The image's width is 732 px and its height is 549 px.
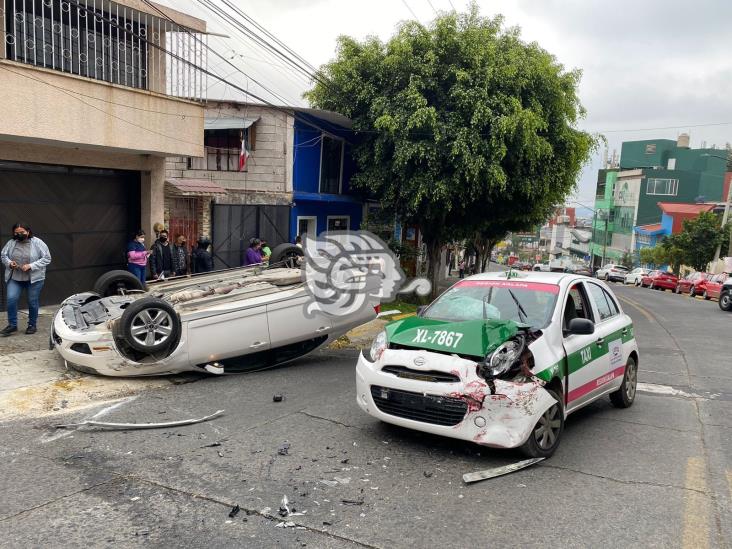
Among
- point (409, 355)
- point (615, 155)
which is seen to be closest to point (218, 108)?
point (409, 355)

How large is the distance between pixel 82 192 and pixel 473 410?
1037 centimetres

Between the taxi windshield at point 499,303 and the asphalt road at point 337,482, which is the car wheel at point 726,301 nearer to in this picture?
the asphalt road at point 337,482

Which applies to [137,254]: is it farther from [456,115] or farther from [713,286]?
[713,286]

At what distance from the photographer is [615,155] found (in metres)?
95.0

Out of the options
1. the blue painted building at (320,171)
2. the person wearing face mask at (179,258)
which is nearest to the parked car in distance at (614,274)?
the blue painted building at (320,171)

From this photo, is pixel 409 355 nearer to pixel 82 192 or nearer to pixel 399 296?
pixel 82 192

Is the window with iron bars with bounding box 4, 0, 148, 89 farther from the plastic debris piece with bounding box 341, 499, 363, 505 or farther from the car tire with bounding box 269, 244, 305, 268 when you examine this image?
the plastic debris piece with bounding box 341, 499, 363, 505

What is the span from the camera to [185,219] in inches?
610

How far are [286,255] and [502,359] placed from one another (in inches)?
243

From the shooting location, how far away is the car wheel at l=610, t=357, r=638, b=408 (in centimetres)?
720

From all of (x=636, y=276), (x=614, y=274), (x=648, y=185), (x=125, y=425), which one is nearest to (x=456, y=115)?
(x=125, y=425)

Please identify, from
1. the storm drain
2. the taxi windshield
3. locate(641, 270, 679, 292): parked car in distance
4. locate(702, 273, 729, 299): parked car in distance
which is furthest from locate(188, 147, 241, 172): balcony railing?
locate(641, 270, 679, 292): parked car in distance

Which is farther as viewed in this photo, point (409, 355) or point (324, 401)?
point (324, 401)

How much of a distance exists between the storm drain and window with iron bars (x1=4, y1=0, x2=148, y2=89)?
292 inches
